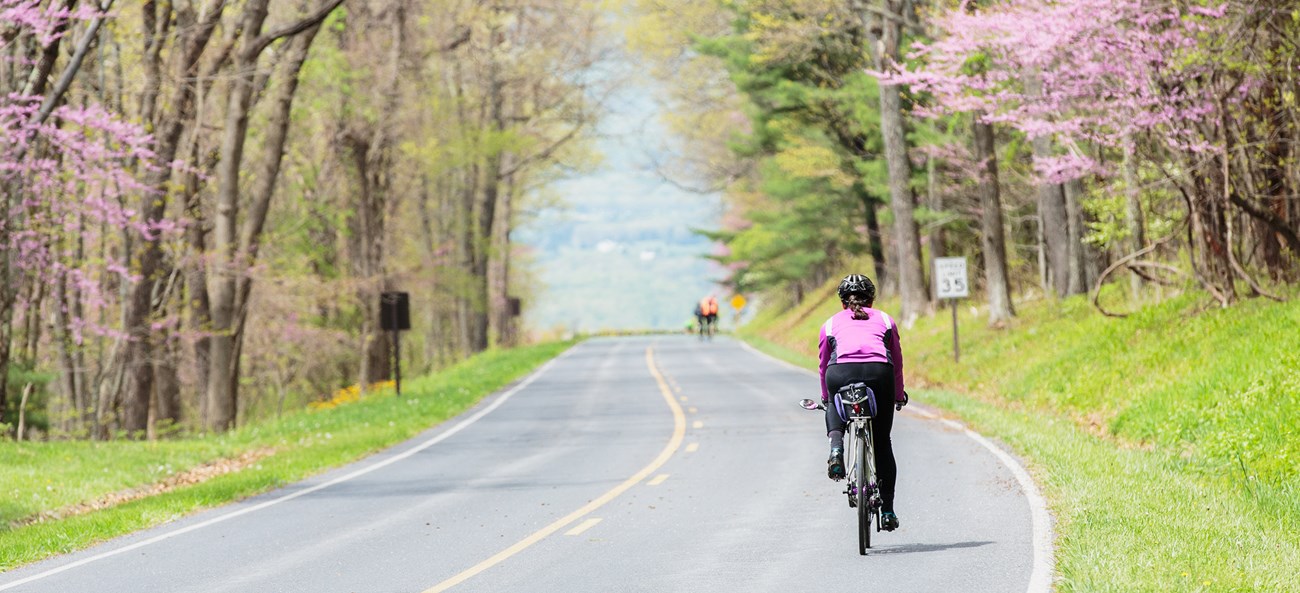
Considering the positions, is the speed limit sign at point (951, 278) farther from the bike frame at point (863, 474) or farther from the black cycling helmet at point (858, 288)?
the bike frame at point (863, 474)

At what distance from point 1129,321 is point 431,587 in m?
17.5

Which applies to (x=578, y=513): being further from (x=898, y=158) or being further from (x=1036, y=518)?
(x=898, y=158)

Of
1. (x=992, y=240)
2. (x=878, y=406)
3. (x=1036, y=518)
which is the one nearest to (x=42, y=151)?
(x=992, y=240)

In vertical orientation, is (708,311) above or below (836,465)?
above

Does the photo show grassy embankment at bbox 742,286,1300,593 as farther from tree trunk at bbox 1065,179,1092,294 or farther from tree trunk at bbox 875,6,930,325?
tree trunk at bbox 875,6,930,325

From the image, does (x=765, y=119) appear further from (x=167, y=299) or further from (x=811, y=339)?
(x=167, y=299)

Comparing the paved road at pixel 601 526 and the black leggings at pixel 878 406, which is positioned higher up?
the black leggings at pixel 878 406

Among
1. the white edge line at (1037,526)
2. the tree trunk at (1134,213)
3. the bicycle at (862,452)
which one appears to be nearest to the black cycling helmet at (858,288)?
the bicycle at (862,452)

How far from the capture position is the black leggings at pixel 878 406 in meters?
10.1

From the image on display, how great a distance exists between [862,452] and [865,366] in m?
0.58

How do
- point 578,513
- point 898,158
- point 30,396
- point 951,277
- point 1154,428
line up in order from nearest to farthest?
1. point 578,513
2. point 1154,428
3. point 951,277
4. point 30,396
5. point 898,158

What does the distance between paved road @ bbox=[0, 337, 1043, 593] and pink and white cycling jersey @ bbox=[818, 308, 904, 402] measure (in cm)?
131

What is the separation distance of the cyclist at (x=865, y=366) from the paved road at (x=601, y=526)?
23.4 inches

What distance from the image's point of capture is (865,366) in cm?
1012
